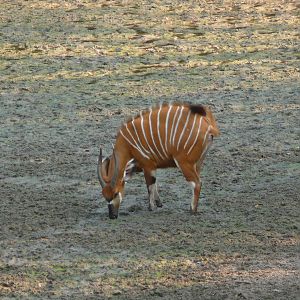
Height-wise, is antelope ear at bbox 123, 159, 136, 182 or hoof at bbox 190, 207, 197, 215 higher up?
antelope ear at bbox 123, 159, 136, 182

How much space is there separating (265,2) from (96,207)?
7854mm

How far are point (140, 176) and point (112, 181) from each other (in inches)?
46.2

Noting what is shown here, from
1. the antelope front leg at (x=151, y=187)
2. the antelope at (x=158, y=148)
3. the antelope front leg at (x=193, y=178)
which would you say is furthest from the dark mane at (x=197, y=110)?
the antelope front leg at (x=151, y=187)

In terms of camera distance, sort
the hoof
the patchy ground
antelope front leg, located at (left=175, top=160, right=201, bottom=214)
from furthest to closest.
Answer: the hoof → antelope front leg, located at (left=175, top=160, right=201, bottom=214) → the patchy ground

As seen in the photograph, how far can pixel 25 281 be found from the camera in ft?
23.7

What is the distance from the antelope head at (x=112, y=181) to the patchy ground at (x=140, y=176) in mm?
142

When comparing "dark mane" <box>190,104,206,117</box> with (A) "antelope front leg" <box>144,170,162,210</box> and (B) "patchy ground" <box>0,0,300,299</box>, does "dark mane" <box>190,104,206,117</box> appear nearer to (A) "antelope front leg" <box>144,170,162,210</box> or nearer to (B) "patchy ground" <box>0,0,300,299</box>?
(A) "antelope front leg" <box>144,170,162,210</box>

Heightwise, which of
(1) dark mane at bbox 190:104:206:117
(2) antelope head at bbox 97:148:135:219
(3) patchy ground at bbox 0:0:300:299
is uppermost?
(1) dark mane at bbox 190:104:206:117

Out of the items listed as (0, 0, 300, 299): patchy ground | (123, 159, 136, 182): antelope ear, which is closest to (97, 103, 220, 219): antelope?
(123, 159, 136, 182): antelope ear

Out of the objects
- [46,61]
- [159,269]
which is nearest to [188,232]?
[159,269]

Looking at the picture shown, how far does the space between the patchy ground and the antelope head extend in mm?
142

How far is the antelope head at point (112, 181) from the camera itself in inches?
333

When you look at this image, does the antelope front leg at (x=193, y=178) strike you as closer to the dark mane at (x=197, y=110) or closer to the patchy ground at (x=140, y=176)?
the patchy ground at (x=140, y=176)

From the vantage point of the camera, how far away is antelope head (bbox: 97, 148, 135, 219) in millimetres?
8469
